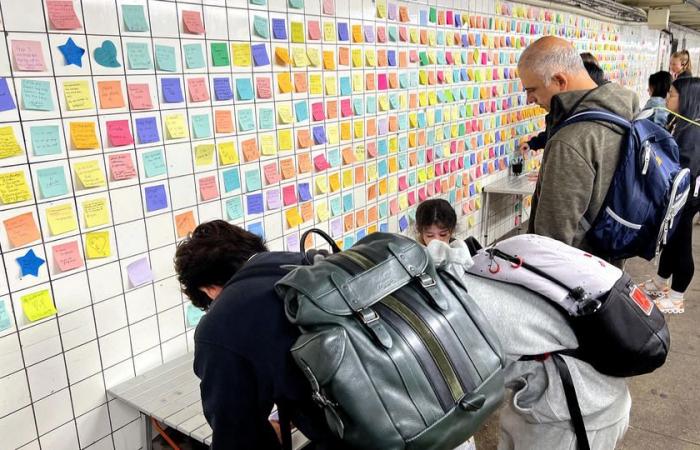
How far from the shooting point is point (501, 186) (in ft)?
13.1

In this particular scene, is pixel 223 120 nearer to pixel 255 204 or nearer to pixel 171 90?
pixel 171 90

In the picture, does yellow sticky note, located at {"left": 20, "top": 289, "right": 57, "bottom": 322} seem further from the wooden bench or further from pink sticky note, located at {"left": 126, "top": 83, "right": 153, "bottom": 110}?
pink sticky note, located at {"left": 126, "top": 83, "right": 153, "bottom": 110}

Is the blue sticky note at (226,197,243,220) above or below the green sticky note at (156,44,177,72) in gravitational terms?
below

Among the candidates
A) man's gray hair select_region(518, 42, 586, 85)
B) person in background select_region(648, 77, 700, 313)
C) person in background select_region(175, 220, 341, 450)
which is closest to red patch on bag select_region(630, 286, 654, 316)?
person in background select_region(175, 220, 341, 450)

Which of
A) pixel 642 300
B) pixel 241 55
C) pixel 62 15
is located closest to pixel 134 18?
pixel 62 15

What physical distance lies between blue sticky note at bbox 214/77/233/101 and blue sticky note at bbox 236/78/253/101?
38 millimetres

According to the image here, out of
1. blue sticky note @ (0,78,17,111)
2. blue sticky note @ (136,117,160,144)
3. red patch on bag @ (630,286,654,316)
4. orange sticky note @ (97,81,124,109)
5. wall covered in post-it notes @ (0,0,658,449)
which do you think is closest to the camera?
red patch on bag @ (630,286,654,316)

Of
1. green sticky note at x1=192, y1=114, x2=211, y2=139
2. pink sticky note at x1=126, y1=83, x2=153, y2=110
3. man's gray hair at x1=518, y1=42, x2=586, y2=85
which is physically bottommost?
green sticky note at x1=192, y1=114, x2=211, y2=139

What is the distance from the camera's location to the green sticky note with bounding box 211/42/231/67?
1.90m

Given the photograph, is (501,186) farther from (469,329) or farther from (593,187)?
(469,329)

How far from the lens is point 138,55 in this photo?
1676 millimetres

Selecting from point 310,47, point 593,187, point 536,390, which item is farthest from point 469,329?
point 310,47

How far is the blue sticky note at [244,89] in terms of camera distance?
2.01 metres

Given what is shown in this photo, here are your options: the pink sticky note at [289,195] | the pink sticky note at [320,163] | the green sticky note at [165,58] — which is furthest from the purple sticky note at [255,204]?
the green sticky note at [165,58]
